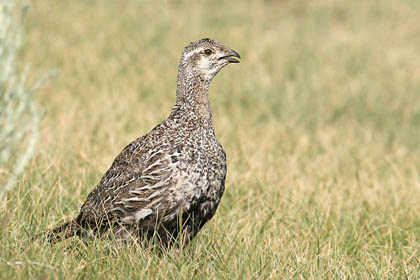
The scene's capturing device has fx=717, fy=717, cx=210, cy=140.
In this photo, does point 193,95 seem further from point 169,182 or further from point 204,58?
point 169,182

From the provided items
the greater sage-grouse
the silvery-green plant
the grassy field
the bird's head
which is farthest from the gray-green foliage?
the bird's head

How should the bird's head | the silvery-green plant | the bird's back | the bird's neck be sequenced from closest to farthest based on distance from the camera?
the silvery-green plant, the bird's back, the bird's neck, the bird's head

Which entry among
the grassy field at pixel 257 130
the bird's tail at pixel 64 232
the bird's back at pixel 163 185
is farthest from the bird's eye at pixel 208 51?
the bird's tail at pixel 64 232

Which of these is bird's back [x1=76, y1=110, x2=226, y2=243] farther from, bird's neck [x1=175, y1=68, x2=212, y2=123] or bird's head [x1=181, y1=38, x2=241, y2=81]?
bird's head [x1=181, y1=38, x2=241, y2=81]

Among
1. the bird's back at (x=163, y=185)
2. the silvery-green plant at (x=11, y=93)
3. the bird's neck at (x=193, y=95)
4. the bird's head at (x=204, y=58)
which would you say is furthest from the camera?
the bird's head at (x=204, y=58)

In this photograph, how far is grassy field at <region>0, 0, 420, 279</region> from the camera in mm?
4715

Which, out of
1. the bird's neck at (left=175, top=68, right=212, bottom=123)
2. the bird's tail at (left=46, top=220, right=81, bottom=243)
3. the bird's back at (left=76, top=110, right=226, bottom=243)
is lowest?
the bird's tail at (left=46, top=220, right=81, bottom=243)

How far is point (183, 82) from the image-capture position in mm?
5277

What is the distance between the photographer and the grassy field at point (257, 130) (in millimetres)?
4715

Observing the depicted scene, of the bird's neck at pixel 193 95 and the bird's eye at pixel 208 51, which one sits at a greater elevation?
the bird's eye at pixel 208 51

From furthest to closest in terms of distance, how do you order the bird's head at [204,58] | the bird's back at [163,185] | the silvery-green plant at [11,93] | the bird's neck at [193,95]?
the bird's head at [204,58], the bird's neck at [193,95], the bird's back at [163,185], the silvery-green plant at [11,93]

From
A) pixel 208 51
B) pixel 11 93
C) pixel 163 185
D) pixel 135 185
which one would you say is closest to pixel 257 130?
pixel 208 51

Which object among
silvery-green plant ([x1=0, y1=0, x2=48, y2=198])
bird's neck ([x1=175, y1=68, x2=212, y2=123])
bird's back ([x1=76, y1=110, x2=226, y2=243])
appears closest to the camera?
silvery-green plant ([x1=0, y1=0, x2=48, y2=198])

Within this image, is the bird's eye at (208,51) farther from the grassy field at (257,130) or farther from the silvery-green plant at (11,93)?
the silvery-green plant at (11,93)
